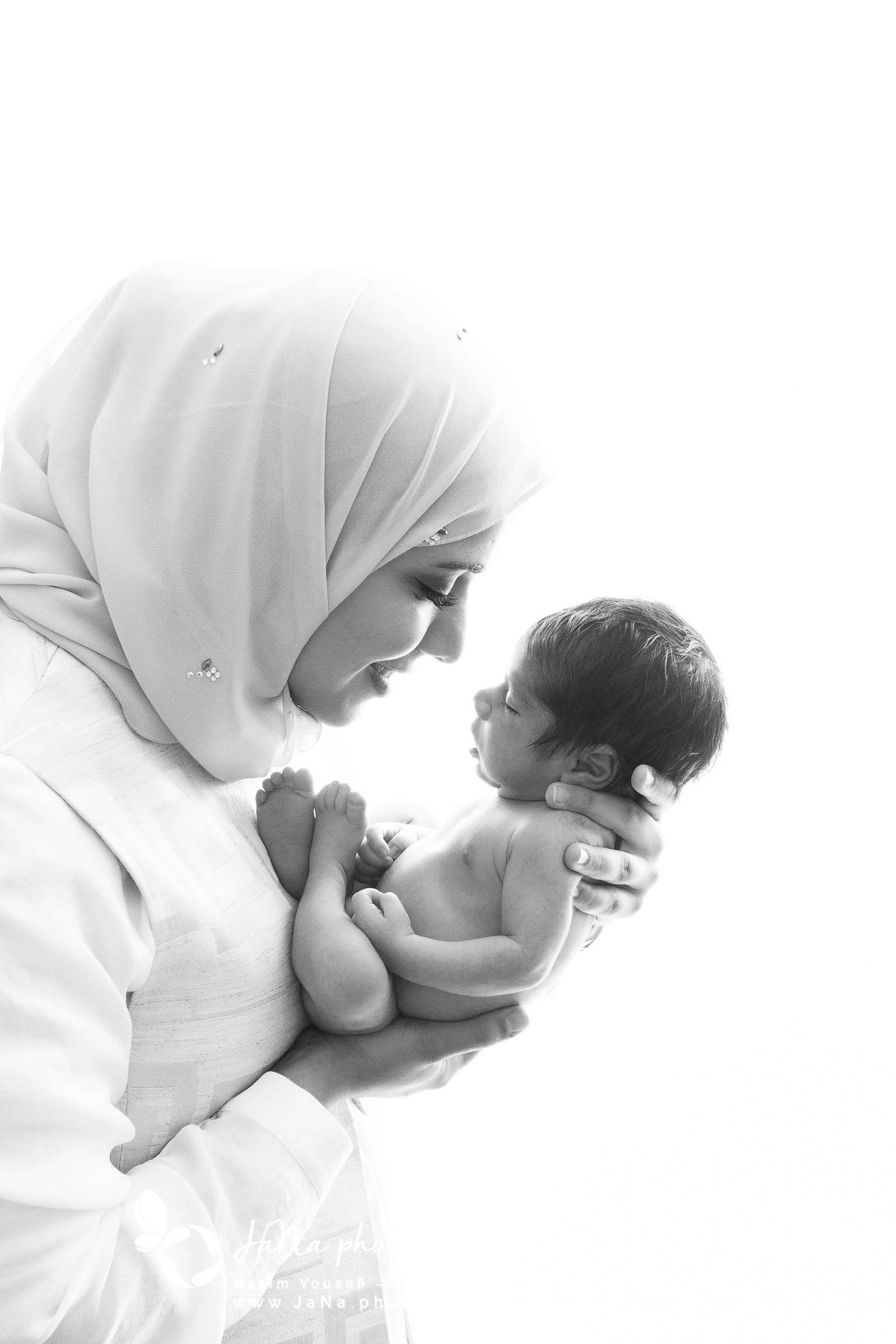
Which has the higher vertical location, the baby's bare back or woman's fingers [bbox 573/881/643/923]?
woman's fingers [bbox 573/881/643/923]

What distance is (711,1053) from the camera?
1.99 metres

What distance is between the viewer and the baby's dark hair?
1186 mm

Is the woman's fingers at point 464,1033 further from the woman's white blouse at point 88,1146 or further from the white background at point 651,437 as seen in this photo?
the white background at point 651,437

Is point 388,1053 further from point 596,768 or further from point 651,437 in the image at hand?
point 651,437

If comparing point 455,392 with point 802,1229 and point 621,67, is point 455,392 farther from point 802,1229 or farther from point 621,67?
point 802,1229

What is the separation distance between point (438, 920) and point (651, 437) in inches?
45.0

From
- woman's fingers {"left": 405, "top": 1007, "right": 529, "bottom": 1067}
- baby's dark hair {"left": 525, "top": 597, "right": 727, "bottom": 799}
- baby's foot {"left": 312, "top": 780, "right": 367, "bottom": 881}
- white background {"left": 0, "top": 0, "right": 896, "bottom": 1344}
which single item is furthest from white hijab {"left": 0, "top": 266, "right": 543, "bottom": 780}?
white background {"left": 0, "top": 0, "right": 896, "bottom": 1344}

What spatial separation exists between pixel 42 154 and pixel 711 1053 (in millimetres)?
2056

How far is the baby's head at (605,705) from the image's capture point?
119 centimetres

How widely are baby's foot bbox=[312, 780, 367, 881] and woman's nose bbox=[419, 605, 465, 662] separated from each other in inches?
6.8

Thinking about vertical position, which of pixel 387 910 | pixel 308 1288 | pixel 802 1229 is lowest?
pixel 802 1229

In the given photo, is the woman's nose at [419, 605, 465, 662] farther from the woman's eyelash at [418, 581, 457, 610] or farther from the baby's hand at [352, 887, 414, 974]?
the baby's hand at [352, 887, 414, 974]

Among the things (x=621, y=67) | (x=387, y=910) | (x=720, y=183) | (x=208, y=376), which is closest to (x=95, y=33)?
(x=621, y=67)

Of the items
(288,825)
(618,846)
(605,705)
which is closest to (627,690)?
(605,705)
